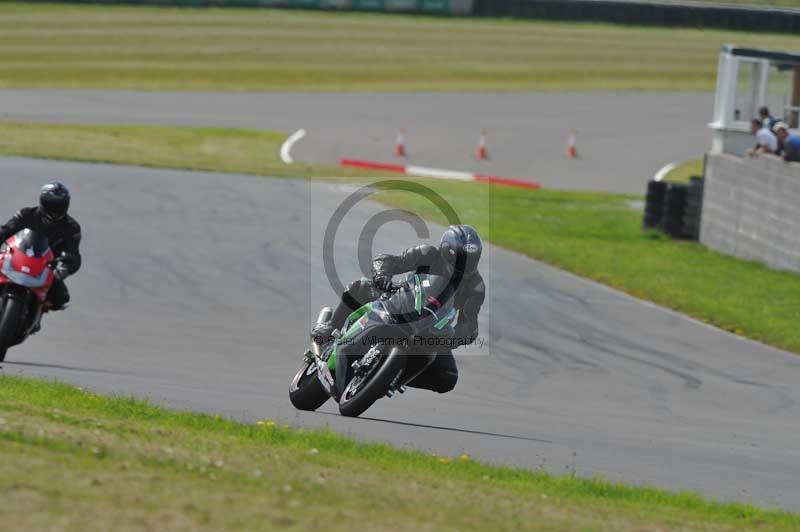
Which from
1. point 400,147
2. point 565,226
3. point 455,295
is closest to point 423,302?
point 455,295

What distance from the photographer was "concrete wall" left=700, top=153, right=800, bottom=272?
68.9 feet

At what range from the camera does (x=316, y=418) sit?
10.5m

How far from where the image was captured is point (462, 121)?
40500mm

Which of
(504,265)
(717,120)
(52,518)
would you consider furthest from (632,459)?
(717,120)

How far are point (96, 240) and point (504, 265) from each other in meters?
6.11

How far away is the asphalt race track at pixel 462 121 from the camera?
1355 inches

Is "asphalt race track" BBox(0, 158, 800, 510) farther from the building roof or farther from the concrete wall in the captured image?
the building roof

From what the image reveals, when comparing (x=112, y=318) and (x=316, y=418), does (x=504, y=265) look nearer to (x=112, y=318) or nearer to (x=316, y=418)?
(x=112, y=318)

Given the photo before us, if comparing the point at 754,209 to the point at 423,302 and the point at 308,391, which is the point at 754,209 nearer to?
the point at 308,391

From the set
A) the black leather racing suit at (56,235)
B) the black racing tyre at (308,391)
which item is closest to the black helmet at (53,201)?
the black leather racing suit at (56,235)

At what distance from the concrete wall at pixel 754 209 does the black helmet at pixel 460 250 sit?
1236 centimetres

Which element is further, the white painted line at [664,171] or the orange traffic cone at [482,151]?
the orange traffic cone at [482,151]

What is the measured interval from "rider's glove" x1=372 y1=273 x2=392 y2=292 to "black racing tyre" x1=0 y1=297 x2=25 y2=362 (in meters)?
3.68

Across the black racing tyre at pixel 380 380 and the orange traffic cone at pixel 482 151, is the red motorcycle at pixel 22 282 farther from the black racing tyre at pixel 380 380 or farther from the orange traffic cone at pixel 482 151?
the orange traffic cone at pixel 482 151
